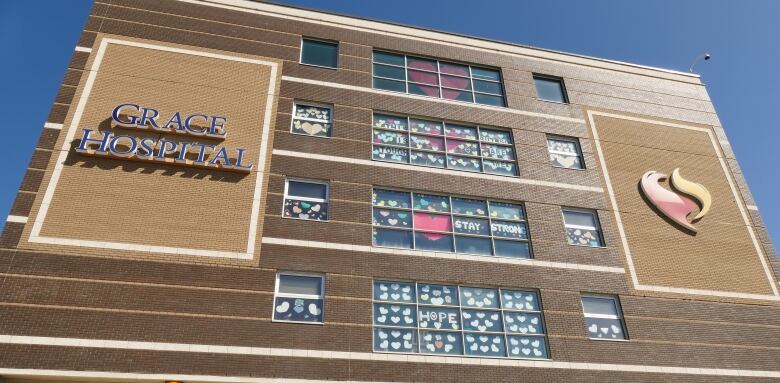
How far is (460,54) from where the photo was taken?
22641 millimetres

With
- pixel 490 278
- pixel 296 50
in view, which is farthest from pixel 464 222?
pixel 296 50

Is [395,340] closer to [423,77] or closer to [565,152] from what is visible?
[565,152]

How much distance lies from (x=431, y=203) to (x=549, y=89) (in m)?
8.56

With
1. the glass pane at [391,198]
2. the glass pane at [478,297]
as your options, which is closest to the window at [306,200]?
the glass pane at [391,198]

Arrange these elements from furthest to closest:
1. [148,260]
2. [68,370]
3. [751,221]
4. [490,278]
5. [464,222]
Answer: [751,221] < [464,222] < [490,278] < [148,260] < [68,370]

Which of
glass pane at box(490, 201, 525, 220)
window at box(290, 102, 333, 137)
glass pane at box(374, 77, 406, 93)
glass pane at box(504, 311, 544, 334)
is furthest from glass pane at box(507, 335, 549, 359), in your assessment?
glass pane at box(374, 77, 406, 93)

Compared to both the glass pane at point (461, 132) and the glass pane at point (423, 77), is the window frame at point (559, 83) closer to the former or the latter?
the glass pane at point (461, 132)

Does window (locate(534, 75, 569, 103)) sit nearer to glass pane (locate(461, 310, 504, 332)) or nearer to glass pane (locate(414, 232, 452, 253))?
glass pane (locate(414, 232, 452, 253))

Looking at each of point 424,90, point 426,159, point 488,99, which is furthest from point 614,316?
point 424,90

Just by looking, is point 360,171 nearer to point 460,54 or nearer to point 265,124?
point 265,124

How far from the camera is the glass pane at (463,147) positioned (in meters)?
20.1

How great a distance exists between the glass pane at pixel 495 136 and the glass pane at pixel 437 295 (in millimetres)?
6490

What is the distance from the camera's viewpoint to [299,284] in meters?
16.0

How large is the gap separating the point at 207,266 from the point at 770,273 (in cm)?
2013
